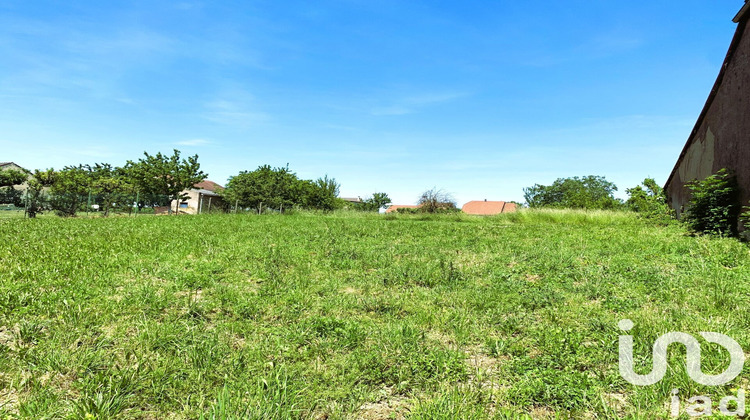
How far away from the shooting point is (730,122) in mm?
9430

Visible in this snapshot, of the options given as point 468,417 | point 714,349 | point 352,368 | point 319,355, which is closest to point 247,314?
point 319,355

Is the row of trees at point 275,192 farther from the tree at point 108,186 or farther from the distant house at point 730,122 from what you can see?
the distant house at point 730,122

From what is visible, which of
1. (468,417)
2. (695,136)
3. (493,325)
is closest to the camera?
(468,417)

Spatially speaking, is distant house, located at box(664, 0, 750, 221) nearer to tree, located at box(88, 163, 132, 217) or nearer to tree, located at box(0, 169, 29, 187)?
tree, located at box(88, 163, 132, 217)

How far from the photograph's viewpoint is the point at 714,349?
10.1 ft

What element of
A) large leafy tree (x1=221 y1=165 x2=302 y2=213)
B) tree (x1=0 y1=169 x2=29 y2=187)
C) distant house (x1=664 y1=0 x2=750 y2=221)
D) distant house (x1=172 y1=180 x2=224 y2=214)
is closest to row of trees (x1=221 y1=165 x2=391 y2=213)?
large leafy tree (x1=221 y1=165 x2=302 y2=213)

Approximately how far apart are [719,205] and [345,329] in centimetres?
1066

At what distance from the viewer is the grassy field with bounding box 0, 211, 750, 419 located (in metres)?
2.50

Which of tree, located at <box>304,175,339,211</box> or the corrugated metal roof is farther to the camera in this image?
tree, located at <box>304,175,339,211</box>

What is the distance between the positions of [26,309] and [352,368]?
136 inches

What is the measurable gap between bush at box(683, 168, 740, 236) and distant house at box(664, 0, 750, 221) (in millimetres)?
256

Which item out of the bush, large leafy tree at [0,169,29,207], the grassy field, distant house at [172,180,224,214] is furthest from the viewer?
distant house at [172,180,224,214]

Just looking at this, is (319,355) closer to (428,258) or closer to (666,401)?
(666,401)

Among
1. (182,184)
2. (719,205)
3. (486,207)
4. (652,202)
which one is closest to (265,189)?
(182,184)
